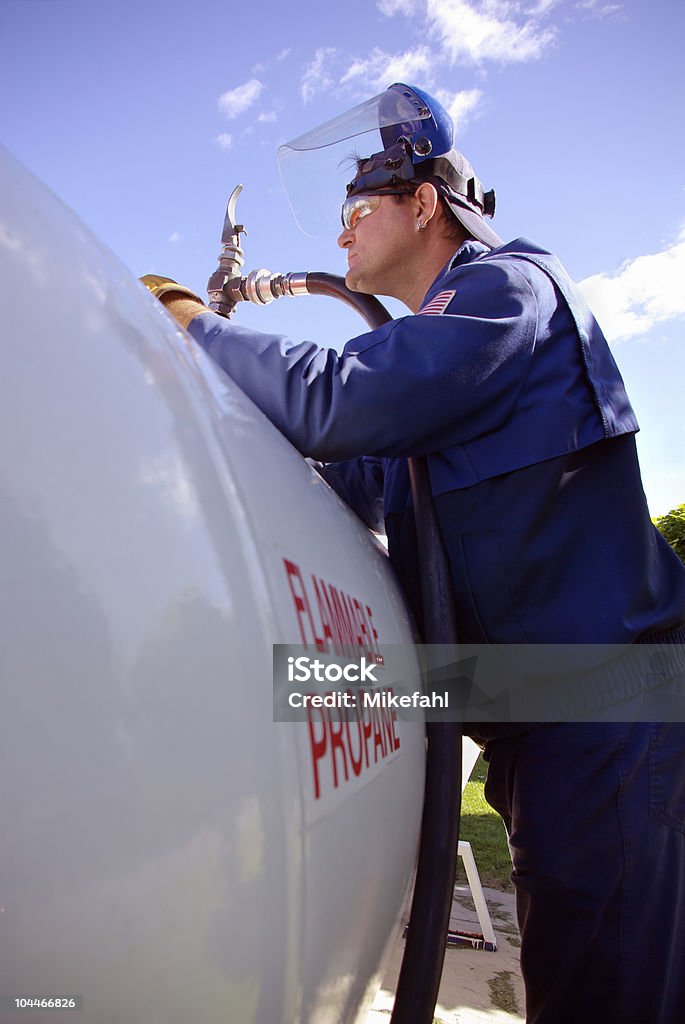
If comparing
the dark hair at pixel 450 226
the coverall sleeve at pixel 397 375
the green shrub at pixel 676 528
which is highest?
the green shrub at pixel 676 528

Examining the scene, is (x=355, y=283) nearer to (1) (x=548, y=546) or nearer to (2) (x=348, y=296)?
(2) (x=348, y=296)

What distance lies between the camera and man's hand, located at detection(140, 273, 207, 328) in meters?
1.15

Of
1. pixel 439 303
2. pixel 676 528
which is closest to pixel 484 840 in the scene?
pixel 676 528

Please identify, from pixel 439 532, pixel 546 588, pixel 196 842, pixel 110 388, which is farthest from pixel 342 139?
pixel 196 842

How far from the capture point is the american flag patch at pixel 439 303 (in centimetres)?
110

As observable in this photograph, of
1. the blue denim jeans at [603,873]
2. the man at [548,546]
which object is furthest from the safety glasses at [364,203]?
the blue denim jeans at [603,873]

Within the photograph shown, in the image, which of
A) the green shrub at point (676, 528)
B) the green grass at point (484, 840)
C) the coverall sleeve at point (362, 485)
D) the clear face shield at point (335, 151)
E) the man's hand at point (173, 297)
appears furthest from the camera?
the green shrub at point (676, 528)

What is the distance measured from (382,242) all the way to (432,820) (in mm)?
1137

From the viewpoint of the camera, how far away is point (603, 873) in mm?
1066

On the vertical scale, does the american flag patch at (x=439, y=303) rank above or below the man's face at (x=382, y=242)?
below

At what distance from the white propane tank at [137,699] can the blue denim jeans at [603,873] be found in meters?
0.51

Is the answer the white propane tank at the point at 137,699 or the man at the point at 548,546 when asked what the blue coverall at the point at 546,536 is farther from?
the white propane tank at the point at 137,699

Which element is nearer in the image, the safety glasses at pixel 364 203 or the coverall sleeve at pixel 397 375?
the coverall sleeve at pixel 397 375

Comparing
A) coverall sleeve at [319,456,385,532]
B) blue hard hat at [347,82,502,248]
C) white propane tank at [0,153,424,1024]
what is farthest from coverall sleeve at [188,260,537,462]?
blue hard hat at [347,82,502,248]
